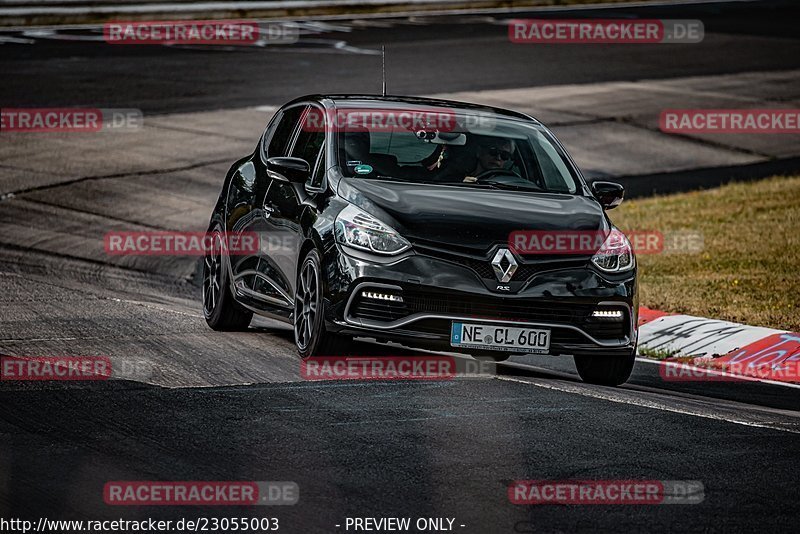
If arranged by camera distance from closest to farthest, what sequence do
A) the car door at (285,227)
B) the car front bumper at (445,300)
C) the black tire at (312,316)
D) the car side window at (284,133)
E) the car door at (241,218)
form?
the car front bumper at (445,300)
the black tire at (312,316)
the car door at (285,227)
the car door at (241,218)
the car side window at (284,133)

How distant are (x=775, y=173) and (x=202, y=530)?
16632mm

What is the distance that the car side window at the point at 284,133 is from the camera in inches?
445

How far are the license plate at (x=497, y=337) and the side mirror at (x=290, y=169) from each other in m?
1.74

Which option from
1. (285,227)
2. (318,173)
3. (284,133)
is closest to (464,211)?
(318,173)

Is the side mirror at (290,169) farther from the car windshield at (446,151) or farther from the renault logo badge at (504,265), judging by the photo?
the renault logo badge at (504,265)

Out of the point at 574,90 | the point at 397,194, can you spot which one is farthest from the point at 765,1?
the point at 397,194

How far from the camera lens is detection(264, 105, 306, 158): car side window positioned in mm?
11305

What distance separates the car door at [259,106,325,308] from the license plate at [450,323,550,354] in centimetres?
142

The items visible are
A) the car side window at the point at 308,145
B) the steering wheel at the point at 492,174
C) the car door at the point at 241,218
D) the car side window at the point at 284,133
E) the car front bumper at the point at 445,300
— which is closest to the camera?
the car front bumper at the point at 445,300

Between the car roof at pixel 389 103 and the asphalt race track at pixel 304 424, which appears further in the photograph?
the car roof at pixel 389 103

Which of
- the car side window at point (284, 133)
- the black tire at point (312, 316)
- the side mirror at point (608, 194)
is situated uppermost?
the car side window at point (284, 133)

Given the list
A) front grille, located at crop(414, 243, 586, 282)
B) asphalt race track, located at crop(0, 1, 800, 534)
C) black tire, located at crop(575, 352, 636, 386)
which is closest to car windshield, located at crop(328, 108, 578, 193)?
front grille, located at crop(414, 243, 586, 282)

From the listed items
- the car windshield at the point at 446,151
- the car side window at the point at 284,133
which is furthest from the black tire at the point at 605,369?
the car side window at the point at 284,133

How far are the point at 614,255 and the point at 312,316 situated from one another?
6.32 feet
